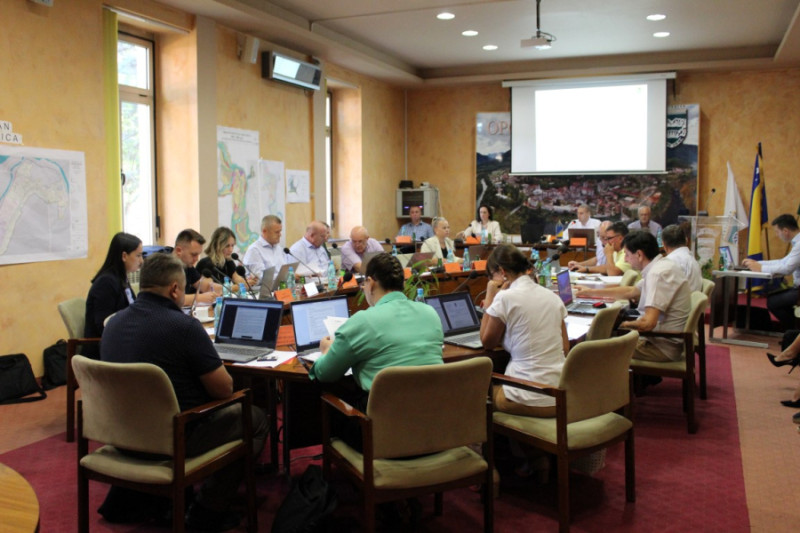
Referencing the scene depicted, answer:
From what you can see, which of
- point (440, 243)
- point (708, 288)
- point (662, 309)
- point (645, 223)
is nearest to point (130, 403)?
point (662, 309)

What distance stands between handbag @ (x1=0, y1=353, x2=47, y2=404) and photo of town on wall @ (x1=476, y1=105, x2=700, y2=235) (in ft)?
23.5

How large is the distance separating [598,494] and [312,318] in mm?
1649

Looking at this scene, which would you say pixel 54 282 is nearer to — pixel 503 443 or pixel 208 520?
pixel 208 520

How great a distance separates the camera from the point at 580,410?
3018mm

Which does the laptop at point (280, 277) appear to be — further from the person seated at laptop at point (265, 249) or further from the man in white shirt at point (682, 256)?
the man in white shirt at point (682, 256)

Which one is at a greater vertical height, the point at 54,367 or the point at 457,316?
the point at 457,316

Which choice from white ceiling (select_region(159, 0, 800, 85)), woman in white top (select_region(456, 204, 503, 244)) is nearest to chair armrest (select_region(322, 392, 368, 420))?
white ceiling (select_region(159, 0, 800, 85))

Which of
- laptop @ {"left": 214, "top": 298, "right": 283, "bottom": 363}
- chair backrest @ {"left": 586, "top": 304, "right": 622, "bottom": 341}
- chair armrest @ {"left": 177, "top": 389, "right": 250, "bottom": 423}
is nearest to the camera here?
chair armrest @ {"left": 177, "top": 389, "right": 250, "bottom": 423}

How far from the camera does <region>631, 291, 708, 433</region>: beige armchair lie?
14.1 ft

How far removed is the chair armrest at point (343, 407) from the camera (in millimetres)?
2593

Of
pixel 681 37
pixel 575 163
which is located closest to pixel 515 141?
pixel 575 163

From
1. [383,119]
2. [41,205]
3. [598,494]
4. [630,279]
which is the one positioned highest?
[383,119]

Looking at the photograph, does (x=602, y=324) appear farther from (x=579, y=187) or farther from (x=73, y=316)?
(x=579, y=187)

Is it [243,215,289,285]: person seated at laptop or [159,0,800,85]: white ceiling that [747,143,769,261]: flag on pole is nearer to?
[159,0,800,85]: white ceiling
